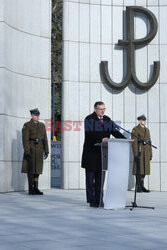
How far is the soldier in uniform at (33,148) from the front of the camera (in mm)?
13570

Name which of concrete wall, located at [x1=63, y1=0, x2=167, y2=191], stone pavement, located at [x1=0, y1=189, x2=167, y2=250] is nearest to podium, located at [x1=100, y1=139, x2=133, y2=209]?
stone pavement, located at [x1=0, y1=189, x2=167, y2=250]

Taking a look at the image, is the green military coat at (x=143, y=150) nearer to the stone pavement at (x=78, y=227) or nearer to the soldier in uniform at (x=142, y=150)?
the soldier in uniform at (x=142, y=150)

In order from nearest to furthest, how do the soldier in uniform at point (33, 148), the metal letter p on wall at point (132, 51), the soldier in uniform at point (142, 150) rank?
the soldier in uniform at point (33, 148) < the soldier in uniform at point (142, 150) < the metal letter p on wall at point (132, 51)

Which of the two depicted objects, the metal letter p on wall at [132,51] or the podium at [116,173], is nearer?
the podium at [116,173]

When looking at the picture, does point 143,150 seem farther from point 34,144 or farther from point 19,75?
point 19,75

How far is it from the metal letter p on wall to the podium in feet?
21.9

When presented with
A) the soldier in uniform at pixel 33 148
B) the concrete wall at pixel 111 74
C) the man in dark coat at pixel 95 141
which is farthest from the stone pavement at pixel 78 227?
the concrete wall at pixel 111 74

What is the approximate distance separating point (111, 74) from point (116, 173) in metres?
7.26

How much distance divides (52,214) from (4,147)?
5.43 metres

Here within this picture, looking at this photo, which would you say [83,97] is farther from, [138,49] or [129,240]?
[129,240]

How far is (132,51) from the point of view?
53.5 ft

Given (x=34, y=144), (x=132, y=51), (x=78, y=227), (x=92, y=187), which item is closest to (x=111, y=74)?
(x=132, y=51)

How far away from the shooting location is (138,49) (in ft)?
54.2

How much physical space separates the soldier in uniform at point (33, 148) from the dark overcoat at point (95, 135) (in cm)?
360
